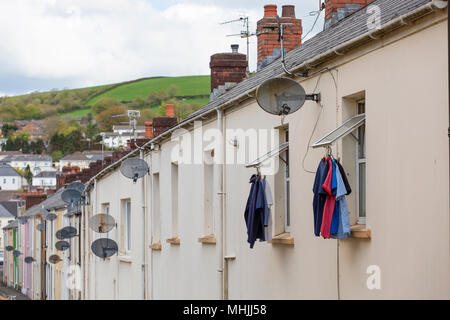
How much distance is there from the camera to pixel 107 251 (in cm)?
2288

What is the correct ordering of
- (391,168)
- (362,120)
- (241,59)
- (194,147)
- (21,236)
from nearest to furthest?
(391,168) → (362,120) → (194,147) → (241,59) → (21,236)

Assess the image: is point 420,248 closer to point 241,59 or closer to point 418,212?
point 418,212

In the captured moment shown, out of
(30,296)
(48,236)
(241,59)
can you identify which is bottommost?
(30,296)

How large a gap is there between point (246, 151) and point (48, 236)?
1378 inches

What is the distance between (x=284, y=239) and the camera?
1181 cm

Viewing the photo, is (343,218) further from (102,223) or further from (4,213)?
(4,213)

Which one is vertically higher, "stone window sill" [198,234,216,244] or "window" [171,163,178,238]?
"window" [171,163,178,238]

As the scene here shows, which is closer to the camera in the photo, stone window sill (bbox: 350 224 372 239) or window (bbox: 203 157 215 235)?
stone window sill (bbox: 350 224 372 239)

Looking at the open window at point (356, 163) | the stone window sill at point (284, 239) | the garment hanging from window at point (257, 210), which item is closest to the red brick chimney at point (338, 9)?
the garment hanging from window at point (257, 210)

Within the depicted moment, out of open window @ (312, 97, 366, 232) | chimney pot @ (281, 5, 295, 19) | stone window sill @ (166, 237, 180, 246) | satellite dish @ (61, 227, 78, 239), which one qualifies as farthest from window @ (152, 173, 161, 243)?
open window @ (312, 97, 366, 232)

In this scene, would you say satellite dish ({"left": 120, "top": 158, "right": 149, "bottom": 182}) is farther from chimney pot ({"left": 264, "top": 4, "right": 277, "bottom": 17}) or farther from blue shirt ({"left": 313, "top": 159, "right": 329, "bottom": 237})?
blue shirt ({"left": 313, "top": 159, "right": 329, "bottom": 237})

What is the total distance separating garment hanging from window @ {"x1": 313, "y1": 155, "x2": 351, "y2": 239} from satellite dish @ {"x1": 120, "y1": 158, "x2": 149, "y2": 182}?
11302 millimetres

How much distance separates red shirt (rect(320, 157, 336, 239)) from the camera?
9.20 metres

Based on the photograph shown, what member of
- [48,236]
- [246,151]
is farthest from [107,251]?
[48,236]
